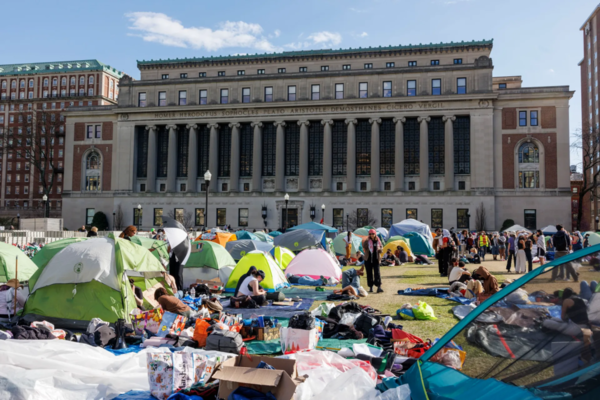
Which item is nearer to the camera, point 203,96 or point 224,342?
point 224,342

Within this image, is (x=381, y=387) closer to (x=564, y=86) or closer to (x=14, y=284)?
(x=14, y=284)

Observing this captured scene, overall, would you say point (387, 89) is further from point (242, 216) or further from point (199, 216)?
point (199, 216)

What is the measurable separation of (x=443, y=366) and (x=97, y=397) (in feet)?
14.3

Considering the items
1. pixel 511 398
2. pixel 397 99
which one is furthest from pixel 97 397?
pixel 397 99

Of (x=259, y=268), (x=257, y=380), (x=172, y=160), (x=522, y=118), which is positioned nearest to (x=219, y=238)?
(x=259, y=268)

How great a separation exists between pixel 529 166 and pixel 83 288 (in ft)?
185

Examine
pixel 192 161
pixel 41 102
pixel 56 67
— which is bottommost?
pixel 192 161

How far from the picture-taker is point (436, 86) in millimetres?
58781

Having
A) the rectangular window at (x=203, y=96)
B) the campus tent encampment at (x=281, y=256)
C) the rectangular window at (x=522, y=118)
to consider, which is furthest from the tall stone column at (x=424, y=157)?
the campus tent encampment at (x=281, y=256)

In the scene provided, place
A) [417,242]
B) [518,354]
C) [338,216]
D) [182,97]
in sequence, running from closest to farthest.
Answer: [518,354] → [417,242] → [338,216] → [182,97]

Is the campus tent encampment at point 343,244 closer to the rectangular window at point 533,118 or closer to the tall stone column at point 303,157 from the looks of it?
the tall stone column at point 303,157

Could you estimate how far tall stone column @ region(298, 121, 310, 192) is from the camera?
197 feet

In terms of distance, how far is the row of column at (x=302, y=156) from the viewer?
57.7 metres

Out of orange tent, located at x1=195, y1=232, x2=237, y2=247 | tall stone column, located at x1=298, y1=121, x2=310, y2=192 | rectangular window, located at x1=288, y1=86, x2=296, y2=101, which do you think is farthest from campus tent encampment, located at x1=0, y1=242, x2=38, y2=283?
rectangular window, located at x1=288, y1=86, x2=296, y2=101
